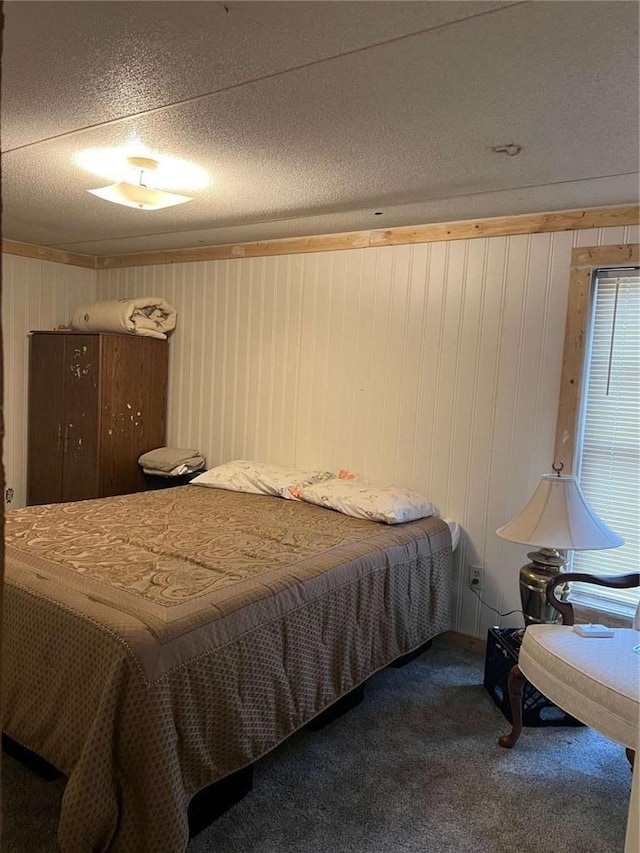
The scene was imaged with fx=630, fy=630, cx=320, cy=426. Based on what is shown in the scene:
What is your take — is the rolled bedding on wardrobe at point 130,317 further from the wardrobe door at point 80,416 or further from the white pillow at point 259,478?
the white pillow at point 259,478

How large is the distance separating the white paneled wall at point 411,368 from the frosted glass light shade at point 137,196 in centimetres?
126

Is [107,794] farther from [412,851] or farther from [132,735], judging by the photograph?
[412,851]

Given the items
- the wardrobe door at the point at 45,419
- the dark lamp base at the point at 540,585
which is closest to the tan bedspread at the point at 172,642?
the dark lamp base at the point at 540,585

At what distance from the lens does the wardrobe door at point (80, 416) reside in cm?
429

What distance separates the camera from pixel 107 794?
162 centimetres

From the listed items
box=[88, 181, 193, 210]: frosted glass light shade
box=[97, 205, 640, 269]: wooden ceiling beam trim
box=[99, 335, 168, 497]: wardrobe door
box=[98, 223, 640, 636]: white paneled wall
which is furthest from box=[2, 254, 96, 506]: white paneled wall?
box=[88, 181, 193, 210]: frosted glass light shade

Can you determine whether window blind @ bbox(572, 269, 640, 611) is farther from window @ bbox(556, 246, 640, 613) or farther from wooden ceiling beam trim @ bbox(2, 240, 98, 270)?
wooden ceiling beam trim @ bbox(2, 240, 98, 270)

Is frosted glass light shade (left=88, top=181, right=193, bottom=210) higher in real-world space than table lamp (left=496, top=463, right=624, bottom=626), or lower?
higher

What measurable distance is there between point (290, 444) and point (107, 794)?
2594mm

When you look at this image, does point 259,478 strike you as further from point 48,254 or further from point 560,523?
point 48,254

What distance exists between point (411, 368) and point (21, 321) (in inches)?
118

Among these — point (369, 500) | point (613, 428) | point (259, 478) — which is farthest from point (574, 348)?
point (259, 478)

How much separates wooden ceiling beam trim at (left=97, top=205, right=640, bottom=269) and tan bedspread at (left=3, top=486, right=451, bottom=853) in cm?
163

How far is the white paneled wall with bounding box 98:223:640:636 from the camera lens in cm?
317
